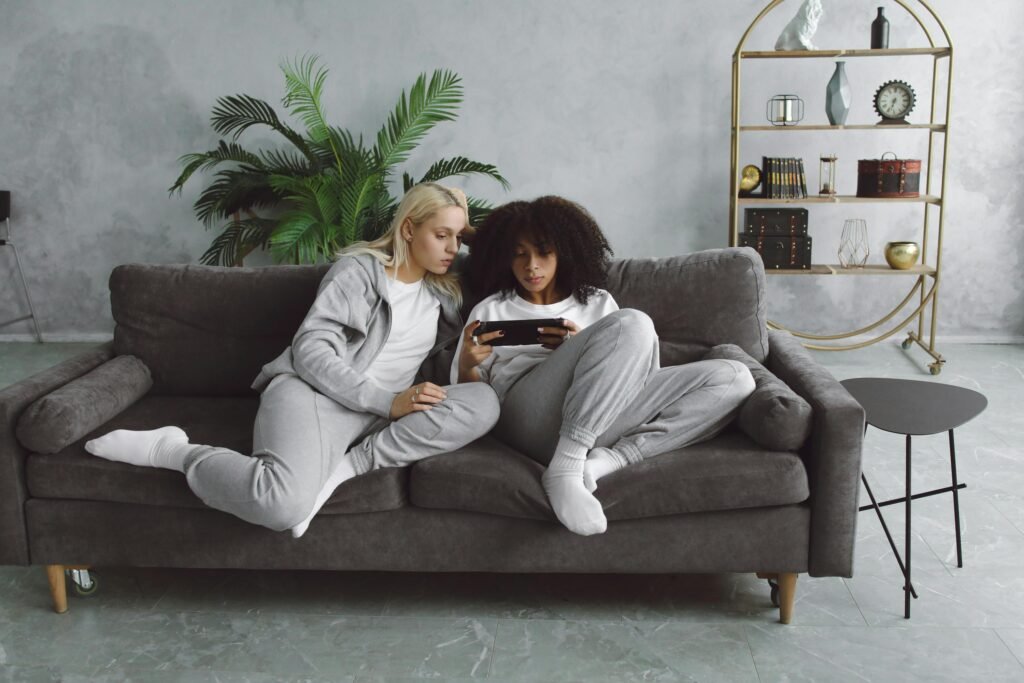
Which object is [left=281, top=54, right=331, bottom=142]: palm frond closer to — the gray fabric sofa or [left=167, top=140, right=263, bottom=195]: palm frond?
[left=167, top=140, right=263, bottom=195]: palm frond

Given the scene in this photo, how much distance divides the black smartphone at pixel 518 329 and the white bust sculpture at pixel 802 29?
249 cm

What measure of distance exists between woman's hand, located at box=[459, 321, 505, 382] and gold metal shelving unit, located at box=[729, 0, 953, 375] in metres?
2.29

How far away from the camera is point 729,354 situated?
2564 mm

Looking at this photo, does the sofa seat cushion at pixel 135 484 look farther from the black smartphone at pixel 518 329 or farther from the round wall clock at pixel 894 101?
the round wall clock at pixel 894 101

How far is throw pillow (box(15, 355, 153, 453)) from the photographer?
2.21 metres

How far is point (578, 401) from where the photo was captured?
2.18 m

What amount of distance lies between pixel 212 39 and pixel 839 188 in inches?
122

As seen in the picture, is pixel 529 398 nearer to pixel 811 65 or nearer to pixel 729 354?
pixel 729 354

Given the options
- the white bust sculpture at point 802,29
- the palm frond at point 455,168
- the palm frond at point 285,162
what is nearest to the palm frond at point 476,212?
the palm frond at point 455,168

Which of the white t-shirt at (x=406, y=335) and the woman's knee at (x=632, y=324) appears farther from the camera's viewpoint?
the white t-shirt at (x=406, y=335)

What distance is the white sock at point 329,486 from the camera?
2.14 meters

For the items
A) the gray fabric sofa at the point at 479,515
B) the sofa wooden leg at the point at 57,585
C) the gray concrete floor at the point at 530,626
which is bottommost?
the gray concrete floor at the point at 530,626

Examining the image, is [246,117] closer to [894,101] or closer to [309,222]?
[309,222]

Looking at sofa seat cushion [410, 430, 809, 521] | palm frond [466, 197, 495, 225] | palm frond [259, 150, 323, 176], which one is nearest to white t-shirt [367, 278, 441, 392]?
sofa seat cushion [410, 430, 809, 521]
